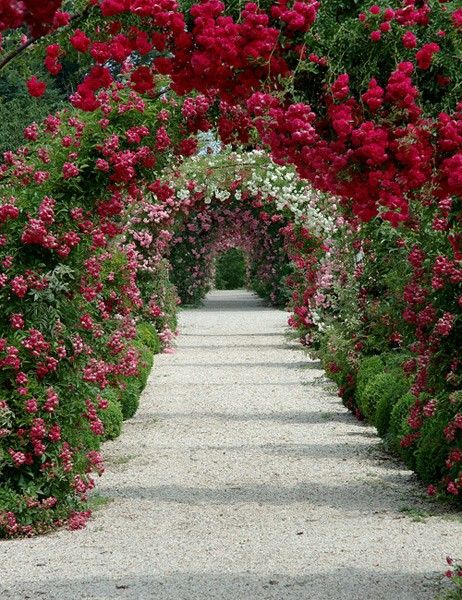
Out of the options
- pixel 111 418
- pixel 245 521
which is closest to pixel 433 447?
pixel 245 521

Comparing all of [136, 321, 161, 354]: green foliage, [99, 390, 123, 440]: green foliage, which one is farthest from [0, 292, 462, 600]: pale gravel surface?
[136, 321, 161, 354]: green foliage

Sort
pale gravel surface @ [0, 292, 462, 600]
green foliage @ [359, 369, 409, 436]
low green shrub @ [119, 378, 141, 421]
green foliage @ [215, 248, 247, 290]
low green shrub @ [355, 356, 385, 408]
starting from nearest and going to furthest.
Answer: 1. pale gravel surface @ [0, 292, 462, 600]
2. green foliage @ [359, 369, 409, 436]
3. low green shrub @ [355, 356, 385, 408]
4. low green shrub @ [119, 378, 141, 421]
5. green foliage @ [215, 248, 247, 290]

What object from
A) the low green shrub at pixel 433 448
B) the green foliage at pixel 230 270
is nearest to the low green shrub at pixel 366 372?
the low green shrub at pixel 433 448

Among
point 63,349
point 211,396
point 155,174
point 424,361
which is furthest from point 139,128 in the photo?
point 211,396

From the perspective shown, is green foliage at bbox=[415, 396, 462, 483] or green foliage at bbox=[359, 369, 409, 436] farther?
green foliage at bbox=[359, 369, 409, 436]

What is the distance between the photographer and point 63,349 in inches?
242

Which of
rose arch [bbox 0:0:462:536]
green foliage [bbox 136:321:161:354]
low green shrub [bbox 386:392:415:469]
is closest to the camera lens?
rose arch [bbox 0:0:462:536]

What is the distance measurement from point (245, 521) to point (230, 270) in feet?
147

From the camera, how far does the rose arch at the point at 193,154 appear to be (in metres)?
4.04

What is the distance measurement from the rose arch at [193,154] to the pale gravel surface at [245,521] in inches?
11.7

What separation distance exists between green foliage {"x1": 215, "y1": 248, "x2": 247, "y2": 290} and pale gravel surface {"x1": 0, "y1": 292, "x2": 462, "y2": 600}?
39075mm

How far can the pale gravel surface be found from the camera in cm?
500

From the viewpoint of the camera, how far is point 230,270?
2015 inches

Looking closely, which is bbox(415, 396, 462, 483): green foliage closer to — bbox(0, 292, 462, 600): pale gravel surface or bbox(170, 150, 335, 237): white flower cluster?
bbox(0, 292, 462, 600): pale gravel surface
